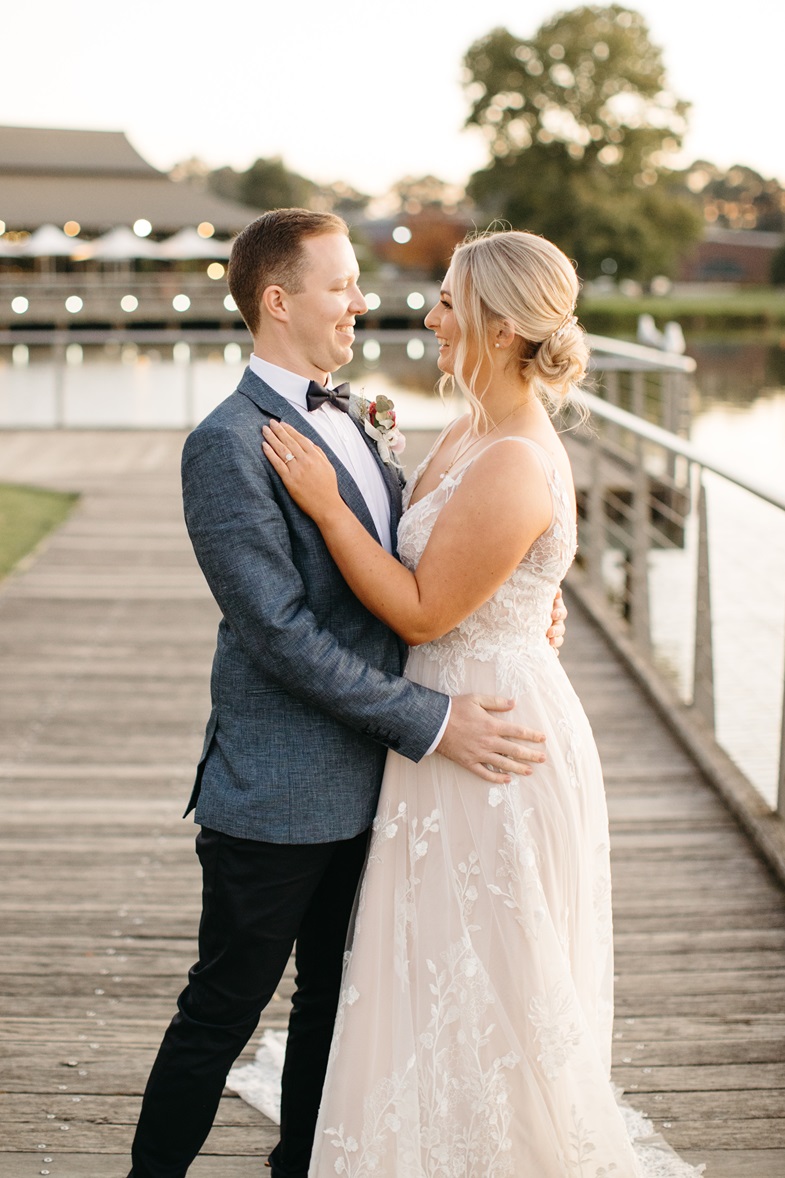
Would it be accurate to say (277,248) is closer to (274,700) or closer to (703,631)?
(274,700)

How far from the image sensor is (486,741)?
174 cm

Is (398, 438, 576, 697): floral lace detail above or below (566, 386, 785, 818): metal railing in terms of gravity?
above

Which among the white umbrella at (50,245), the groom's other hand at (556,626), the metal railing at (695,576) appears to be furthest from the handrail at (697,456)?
the white umbrella at (50,245)

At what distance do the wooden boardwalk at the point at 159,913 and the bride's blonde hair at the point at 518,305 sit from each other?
4.44 feet

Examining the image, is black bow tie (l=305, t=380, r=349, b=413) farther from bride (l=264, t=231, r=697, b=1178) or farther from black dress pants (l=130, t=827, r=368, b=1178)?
black dress pants (l=130, t=827, r=368, b=1178)

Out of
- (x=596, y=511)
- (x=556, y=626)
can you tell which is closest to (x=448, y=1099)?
(x=556, y=626)

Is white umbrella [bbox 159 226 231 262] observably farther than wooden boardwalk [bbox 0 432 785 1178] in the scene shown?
Yes

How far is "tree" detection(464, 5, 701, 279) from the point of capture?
38656 mm

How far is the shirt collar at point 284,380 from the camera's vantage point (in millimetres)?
1724

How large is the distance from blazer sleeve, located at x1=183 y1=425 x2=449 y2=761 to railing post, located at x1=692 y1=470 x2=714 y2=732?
2352 mm

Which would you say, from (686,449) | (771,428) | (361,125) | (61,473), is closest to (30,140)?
(361,125)

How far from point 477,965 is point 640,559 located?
11.6ft

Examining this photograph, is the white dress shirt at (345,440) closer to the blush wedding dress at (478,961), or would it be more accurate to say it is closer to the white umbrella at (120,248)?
the blush wedding dress at (478,961)

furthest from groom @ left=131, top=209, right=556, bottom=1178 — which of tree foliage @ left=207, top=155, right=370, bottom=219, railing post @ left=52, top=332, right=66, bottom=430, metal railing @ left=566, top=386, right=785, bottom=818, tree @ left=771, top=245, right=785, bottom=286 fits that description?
tree @ left=771, top=245, right=785, bottom=286
